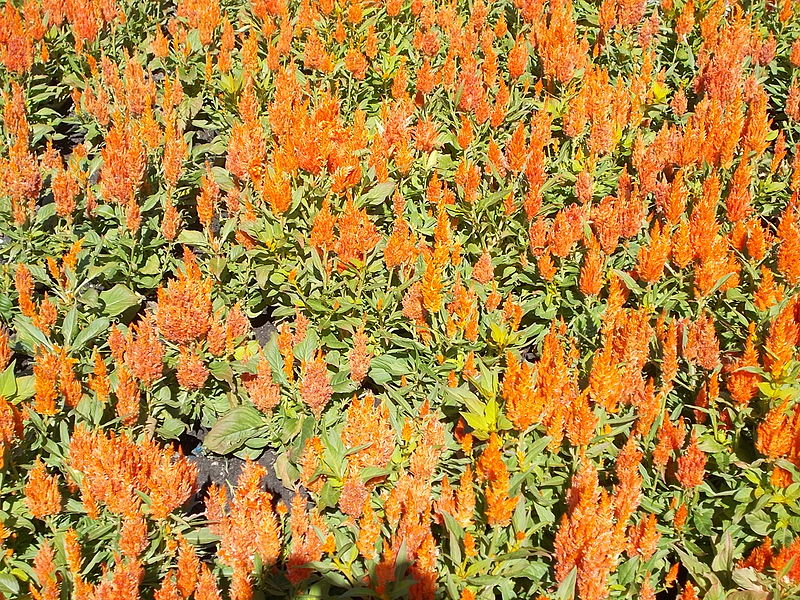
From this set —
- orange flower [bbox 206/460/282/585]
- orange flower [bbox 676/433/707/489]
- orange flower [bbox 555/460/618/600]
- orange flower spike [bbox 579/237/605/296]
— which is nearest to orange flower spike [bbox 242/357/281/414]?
orange flower [bbox 206/460/282/585]

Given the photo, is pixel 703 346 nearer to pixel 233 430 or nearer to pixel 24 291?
pixel 233 430

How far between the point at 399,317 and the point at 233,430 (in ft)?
3.77

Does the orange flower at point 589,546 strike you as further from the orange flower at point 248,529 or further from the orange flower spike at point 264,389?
the orange flower spike at point 264,389

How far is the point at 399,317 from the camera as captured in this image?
4438mm

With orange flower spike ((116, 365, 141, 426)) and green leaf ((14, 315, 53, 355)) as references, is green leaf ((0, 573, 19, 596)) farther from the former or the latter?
green leaf ((14, 315, 53, 355))

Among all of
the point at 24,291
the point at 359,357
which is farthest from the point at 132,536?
the point at 24,291

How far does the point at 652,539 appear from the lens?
288cm

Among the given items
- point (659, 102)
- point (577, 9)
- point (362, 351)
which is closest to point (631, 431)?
point (362, 351)

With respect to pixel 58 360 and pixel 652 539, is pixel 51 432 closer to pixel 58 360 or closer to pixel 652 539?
pixel 58 360

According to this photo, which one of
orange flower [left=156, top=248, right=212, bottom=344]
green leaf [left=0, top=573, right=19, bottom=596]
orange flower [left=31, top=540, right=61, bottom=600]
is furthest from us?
orange flower [left=156, top=248, right=212, bottom=344]

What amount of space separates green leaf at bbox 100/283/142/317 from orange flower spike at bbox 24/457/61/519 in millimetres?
1651

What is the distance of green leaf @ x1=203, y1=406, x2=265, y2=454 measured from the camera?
151 inches

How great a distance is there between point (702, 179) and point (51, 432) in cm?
433

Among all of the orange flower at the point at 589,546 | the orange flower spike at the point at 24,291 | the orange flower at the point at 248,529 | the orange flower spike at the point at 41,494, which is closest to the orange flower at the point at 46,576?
the orange flower spike at the point at 41,494
